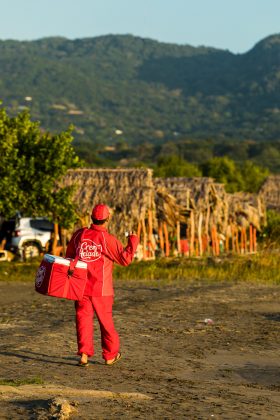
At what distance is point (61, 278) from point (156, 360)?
1618mm

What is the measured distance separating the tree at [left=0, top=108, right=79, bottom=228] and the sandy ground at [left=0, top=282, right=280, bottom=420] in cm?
1086

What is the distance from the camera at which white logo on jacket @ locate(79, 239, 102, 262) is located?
11305 millimetres

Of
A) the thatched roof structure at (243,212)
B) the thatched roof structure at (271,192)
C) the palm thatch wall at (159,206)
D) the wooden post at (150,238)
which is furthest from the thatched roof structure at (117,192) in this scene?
the thatched roof structure at (271,192)

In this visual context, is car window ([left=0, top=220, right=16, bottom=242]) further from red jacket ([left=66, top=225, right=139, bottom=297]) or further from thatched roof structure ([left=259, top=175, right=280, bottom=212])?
thatched roof structure ([left=259, top=175, right=280, bottom=212])

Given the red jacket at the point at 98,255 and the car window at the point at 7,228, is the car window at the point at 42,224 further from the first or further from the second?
the red jacket at the point at 98,255

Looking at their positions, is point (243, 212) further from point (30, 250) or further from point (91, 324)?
point (91, 324)

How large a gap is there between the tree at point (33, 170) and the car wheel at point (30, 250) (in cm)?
147

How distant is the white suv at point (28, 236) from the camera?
3306cm

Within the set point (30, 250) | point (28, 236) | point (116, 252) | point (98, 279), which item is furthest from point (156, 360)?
point (28, 236)

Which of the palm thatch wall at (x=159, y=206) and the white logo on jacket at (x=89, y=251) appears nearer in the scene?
the white logo on jacket at (x=89, y=251)

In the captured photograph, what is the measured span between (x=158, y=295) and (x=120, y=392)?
10.9 meters

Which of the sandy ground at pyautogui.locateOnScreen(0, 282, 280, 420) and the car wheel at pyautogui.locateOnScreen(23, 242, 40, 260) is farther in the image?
the car wheel at pyautogui.locateOnScreen(23, 242, 40, 260)

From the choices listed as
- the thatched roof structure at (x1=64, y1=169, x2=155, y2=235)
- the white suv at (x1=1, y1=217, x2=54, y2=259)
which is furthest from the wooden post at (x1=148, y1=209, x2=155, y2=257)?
the white suv at (x1=1, y1=217, x2=54, y2=259)

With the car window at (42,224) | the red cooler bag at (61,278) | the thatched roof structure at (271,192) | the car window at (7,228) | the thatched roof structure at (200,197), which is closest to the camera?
the red cooler bag at (61,278)
